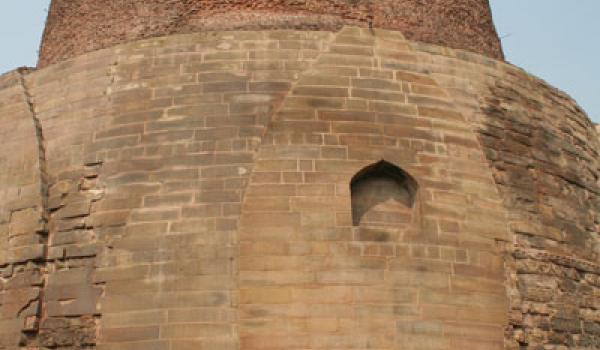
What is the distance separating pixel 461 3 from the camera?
9.66m

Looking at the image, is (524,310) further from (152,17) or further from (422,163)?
(152,17)

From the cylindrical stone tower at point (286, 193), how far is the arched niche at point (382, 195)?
0.02m

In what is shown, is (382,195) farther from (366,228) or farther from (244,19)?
(244,19)

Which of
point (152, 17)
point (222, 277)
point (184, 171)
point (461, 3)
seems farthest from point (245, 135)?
point (461, 3)

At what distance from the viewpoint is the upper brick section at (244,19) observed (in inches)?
339

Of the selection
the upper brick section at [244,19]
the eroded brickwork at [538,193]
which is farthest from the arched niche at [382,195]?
the upper brick section at [244,19]

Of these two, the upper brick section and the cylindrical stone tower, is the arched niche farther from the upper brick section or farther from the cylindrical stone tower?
the upper brick section

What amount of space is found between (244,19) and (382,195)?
2463 mm

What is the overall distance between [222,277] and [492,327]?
2.43 meters

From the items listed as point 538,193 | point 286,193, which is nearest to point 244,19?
point 286,193

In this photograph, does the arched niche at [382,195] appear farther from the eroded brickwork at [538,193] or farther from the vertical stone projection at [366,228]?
the eroded brickwork at [538,193]

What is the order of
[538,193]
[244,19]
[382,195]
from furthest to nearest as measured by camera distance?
[244,19]
[538,193]
[382,195]

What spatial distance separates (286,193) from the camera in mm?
7227

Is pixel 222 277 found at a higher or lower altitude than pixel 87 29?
lower
